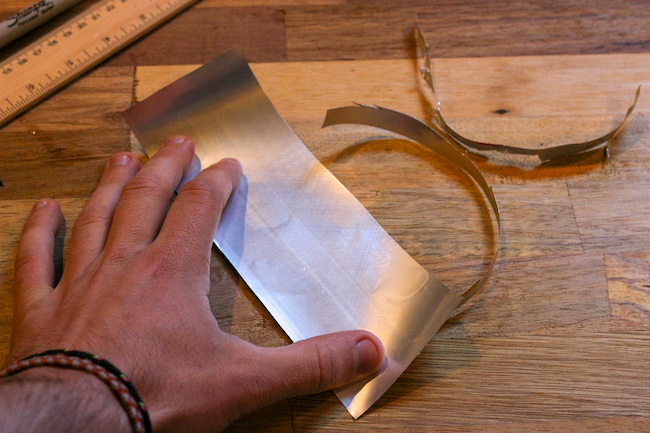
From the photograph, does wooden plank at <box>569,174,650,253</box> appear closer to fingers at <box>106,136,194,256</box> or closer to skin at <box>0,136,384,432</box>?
skin at <box>0,136,384,432</box>

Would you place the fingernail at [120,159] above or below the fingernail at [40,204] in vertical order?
above

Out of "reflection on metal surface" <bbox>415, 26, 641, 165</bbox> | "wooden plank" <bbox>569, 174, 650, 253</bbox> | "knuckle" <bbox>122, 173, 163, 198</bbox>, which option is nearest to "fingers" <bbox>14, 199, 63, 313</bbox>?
"knuckle" <bbox>122, 173, 163, 198</bbox>

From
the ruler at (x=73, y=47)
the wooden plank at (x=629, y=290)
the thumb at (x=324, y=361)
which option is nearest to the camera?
the thumb at (x=324, y=361)

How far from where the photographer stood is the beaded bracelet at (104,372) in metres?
0.49

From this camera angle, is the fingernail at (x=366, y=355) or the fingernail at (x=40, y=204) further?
the fingernail at (x=40, y=204)

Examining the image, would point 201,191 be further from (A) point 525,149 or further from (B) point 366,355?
(A) point 525,149

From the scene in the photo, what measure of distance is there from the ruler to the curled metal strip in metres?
0.38

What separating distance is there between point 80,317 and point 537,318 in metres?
0.57

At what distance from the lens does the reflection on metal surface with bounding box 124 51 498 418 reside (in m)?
0.65

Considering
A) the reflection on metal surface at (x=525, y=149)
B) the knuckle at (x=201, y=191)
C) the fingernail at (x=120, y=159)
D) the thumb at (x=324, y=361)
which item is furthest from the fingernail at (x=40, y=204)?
the reflection on metal surface at (x=525, y=149)

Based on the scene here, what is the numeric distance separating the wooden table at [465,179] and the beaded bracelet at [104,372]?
0.14m

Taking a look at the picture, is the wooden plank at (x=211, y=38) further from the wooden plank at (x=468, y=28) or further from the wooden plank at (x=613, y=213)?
the wooden plank at (x=613, y=213)

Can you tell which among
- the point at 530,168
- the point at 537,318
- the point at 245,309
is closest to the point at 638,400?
the point at 537,318

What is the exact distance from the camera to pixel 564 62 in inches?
35.0
